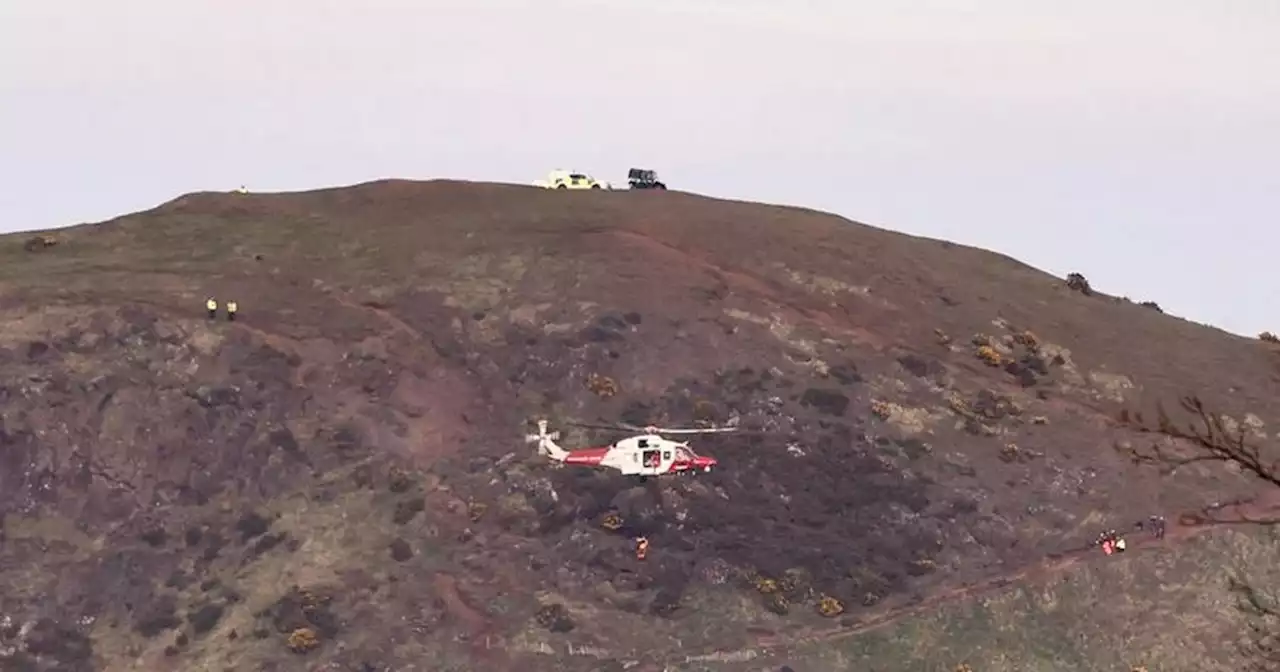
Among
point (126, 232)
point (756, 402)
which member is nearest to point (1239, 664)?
point (756, 402)

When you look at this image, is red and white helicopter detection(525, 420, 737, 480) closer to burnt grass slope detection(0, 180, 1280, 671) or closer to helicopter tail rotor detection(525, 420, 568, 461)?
helicopter tail rotor detection(525, 420, 568, 461)

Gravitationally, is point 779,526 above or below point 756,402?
below

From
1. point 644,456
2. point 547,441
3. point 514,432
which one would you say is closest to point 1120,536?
point 644,456

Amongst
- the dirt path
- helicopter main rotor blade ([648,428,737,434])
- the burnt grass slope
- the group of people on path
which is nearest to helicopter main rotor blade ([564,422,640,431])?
the burnt grass slope

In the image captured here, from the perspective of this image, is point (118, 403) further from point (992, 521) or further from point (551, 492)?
point (992, 521)

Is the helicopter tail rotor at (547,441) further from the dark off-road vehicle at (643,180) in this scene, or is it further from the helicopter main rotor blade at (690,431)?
the dark off-road vehicle at (643,180)

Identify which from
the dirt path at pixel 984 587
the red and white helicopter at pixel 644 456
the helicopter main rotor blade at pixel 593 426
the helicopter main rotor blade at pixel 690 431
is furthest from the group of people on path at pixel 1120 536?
the helicopter main rotor blade at pixel 593 426

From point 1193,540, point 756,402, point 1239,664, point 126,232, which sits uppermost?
point 126,232
